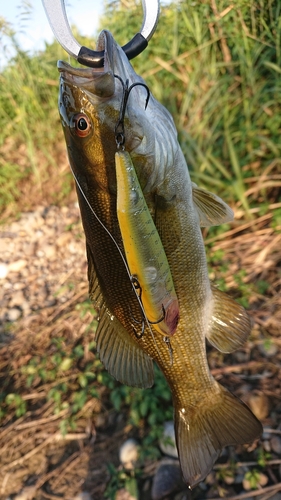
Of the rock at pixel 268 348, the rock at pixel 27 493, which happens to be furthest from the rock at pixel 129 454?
the rock at pixel 268 348

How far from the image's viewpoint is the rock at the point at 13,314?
3.74m

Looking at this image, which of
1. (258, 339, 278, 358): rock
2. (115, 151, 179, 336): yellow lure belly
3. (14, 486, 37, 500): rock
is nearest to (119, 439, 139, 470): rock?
(14, 486, 37, 500): rock

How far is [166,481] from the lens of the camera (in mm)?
2102

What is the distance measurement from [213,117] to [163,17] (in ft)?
3.51

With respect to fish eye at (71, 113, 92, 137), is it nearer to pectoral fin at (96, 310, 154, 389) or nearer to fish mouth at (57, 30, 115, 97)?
fish mouth at (57, 30, 115, 97)

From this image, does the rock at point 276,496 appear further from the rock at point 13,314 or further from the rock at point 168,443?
the rock at point 13,314

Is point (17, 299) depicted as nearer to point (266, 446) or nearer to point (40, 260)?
point (40, 260)

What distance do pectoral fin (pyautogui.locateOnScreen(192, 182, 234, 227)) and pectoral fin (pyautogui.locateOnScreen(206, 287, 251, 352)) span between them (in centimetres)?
30

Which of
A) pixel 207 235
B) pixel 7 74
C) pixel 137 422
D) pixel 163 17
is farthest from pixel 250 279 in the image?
pixel 7 74

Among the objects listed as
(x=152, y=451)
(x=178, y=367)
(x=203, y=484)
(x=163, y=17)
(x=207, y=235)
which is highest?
(x=163, y=17)

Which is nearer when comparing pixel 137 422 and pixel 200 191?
pixel 200 191

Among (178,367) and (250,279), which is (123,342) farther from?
(250,279)

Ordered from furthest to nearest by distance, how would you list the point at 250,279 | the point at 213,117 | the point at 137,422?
1. the point at 213,117
2. the point at 250,279
3. the point at 137,422

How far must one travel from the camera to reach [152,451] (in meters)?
2.24
